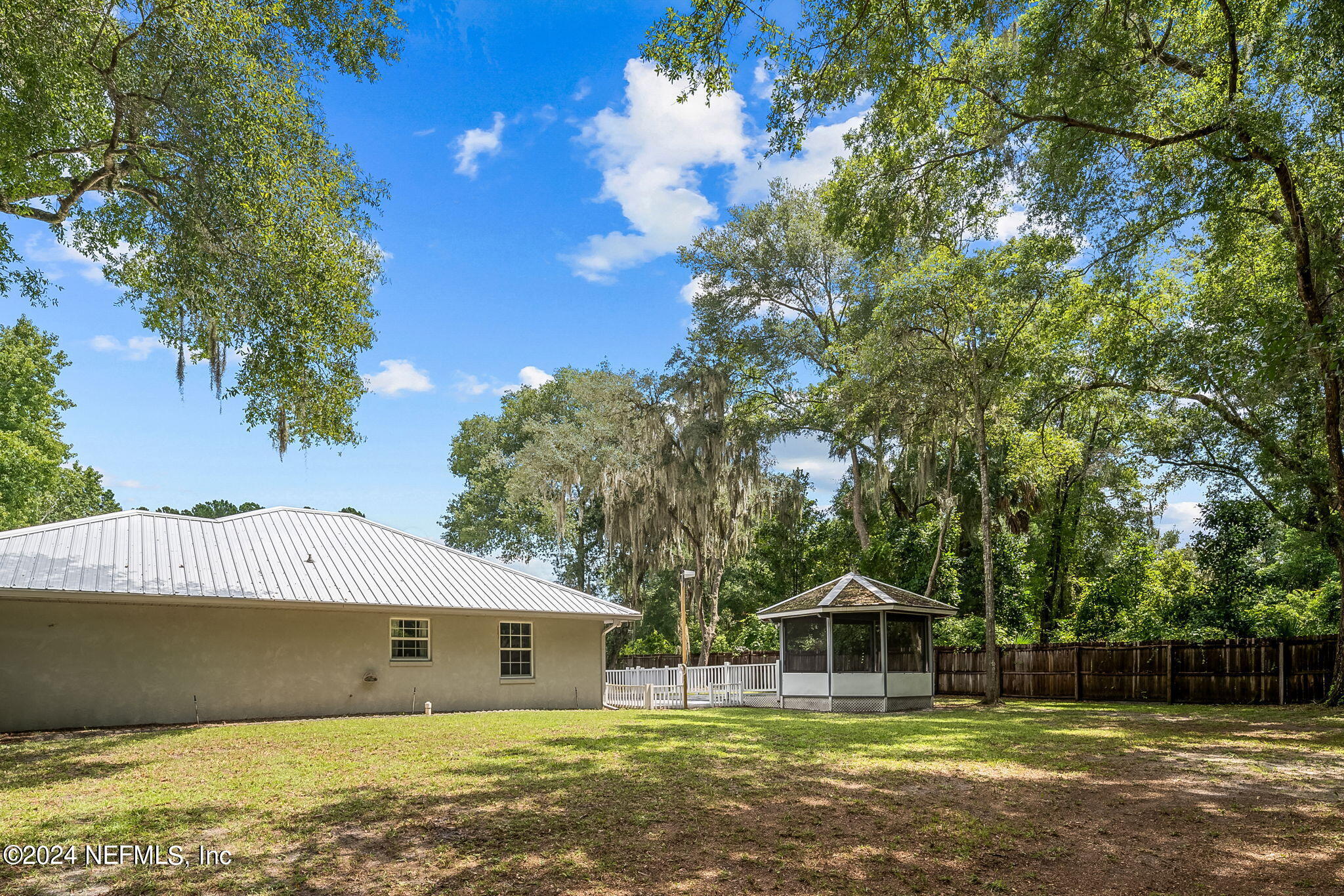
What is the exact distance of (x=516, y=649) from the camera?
16.7m

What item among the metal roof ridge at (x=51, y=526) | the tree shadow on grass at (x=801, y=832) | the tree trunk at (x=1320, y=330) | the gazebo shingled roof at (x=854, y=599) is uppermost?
the tree trunk at (x=1320, y=330)

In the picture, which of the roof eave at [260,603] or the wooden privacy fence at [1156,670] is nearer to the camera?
the roof eave at [260,603]

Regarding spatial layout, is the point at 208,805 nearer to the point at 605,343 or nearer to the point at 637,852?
the point at 637,852

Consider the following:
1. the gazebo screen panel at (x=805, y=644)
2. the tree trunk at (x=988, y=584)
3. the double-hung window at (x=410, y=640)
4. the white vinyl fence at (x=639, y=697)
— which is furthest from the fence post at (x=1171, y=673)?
the double-hung window at (x=410, y=640)

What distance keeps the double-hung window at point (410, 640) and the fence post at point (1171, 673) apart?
15.5 metres

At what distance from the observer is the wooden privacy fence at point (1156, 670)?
1539 centimetres

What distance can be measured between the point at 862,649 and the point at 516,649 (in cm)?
715

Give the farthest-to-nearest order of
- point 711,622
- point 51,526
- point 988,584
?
point 711,622 → point 988,584 → point 51,526

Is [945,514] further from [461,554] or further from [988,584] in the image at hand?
[461,554]

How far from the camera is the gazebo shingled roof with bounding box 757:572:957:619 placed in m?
16.1

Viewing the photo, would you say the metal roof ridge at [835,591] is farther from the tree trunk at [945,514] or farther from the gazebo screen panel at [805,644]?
the tree trunk at [945,514]

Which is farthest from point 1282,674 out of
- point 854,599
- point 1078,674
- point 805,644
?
point 805,644

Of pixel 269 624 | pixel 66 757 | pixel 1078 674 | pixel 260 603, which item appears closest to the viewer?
pixel 66 757

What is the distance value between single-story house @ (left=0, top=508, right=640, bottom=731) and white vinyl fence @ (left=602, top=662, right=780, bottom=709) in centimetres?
161
